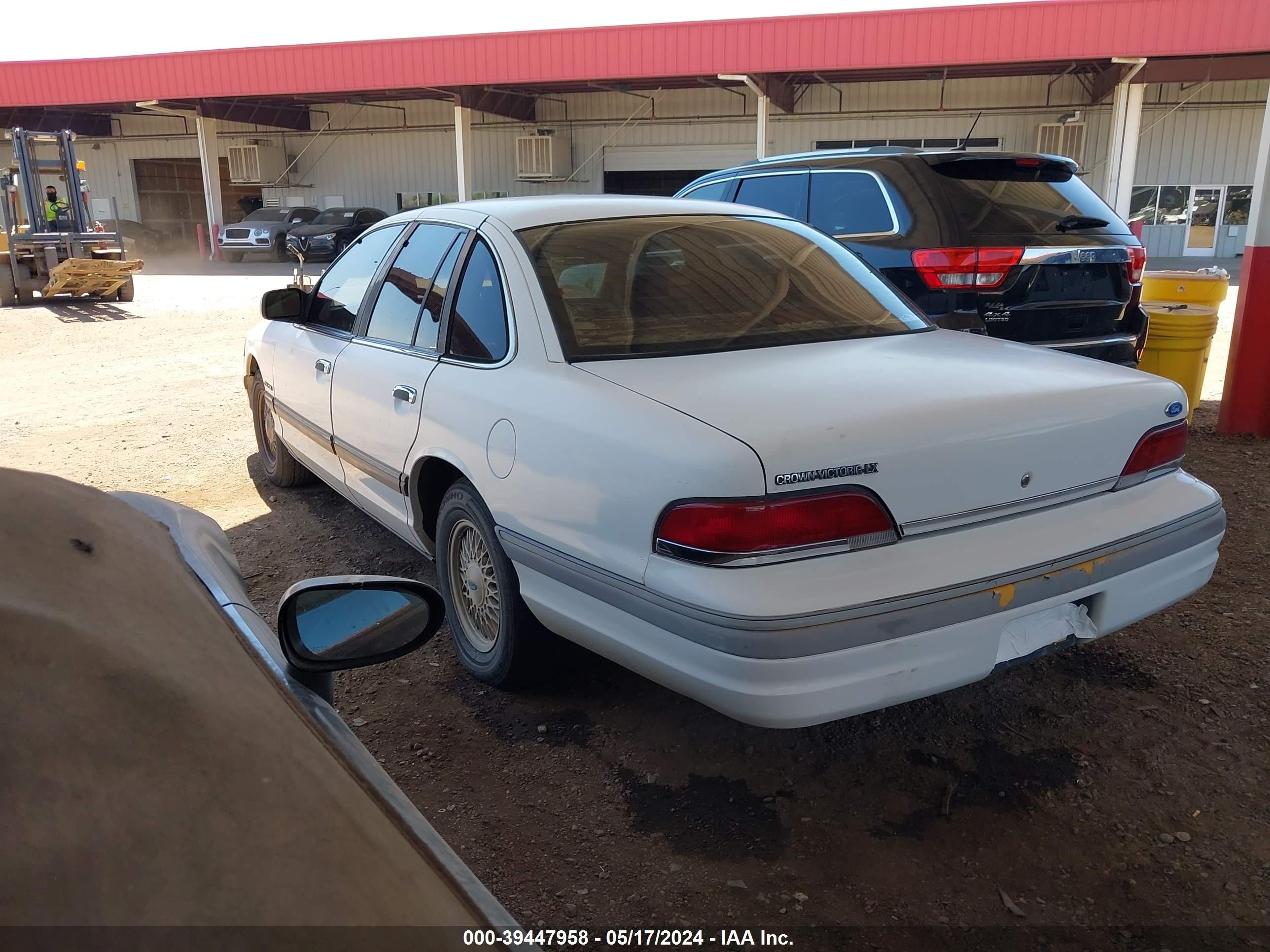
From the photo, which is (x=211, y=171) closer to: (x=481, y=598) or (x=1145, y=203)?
(x=1145, y=203)

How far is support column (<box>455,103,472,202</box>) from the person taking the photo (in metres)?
25.0

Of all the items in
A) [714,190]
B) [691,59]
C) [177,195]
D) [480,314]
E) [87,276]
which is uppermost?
[691,59]

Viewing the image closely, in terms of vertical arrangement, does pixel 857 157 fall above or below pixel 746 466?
above

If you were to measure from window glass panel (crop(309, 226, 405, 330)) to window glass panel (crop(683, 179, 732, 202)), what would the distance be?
3.10m

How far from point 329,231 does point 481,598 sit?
24.7 meters

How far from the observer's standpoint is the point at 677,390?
8.73 ft

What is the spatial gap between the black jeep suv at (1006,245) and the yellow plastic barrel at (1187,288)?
5.36 feet

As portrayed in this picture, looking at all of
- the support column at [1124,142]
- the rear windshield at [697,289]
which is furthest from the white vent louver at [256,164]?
the rear windshield at [697,289]

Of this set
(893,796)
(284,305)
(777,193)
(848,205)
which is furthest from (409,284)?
(777,193)

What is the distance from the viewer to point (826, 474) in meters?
2.36

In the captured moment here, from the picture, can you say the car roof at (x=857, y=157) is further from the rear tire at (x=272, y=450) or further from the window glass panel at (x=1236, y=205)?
the window glass panel at (x=1236, y=205)

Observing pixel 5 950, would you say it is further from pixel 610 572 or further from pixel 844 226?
pixel 844 226

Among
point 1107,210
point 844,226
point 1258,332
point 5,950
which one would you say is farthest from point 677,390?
point 1258,332

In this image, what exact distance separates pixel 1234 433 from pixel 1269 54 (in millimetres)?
17737
